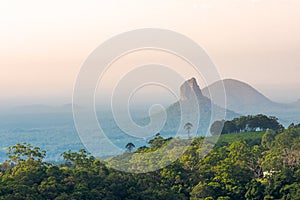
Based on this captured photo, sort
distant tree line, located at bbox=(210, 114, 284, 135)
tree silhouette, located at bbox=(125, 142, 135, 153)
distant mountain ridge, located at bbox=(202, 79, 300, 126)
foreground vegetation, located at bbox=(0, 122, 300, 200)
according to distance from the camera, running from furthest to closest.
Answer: distant mountain ridge, located at bbox=(202, 79, 300, 126)
distant tree line, located at bbox=(210, 114, 284, 135)
tree silhouette, located at bbox=(125, 142, 135, 153)
foreground vegetation, located at bbox=(0, 122, 300, 200)

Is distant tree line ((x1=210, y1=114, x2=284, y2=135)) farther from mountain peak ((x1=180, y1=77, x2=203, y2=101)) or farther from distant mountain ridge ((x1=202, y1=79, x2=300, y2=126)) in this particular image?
distant mountain ridge ((x1=202, y1=79, x2=300, y2=126))

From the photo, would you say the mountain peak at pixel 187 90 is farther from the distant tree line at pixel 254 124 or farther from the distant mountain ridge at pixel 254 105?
the distant mountain ridge at pixel 254 105

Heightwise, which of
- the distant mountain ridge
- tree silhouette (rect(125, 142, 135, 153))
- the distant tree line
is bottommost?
tree silhouette (rect(125, 142, 135, 153))

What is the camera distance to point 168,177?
20125mm

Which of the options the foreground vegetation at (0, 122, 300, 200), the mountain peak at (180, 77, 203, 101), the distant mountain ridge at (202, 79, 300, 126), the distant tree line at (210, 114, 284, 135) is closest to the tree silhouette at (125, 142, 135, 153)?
the foreground vegetation at (0, 122, 300, 200)

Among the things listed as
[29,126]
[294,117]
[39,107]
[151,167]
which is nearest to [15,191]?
[151,167]

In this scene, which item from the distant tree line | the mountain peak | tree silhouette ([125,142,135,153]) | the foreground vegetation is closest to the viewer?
the foreground vegetation

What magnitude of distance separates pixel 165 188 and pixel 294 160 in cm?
608

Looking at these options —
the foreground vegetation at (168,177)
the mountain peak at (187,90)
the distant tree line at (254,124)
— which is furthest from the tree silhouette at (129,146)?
the distant tree line at (254,124)

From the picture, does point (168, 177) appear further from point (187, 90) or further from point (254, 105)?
point (254, 105)

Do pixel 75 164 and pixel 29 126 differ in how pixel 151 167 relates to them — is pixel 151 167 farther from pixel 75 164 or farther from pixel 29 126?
pixel 29 126

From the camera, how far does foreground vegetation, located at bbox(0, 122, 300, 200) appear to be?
1634 cm

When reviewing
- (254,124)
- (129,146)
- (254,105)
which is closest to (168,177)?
(129,146)

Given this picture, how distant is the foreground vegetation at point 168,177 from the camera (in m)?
16.3
